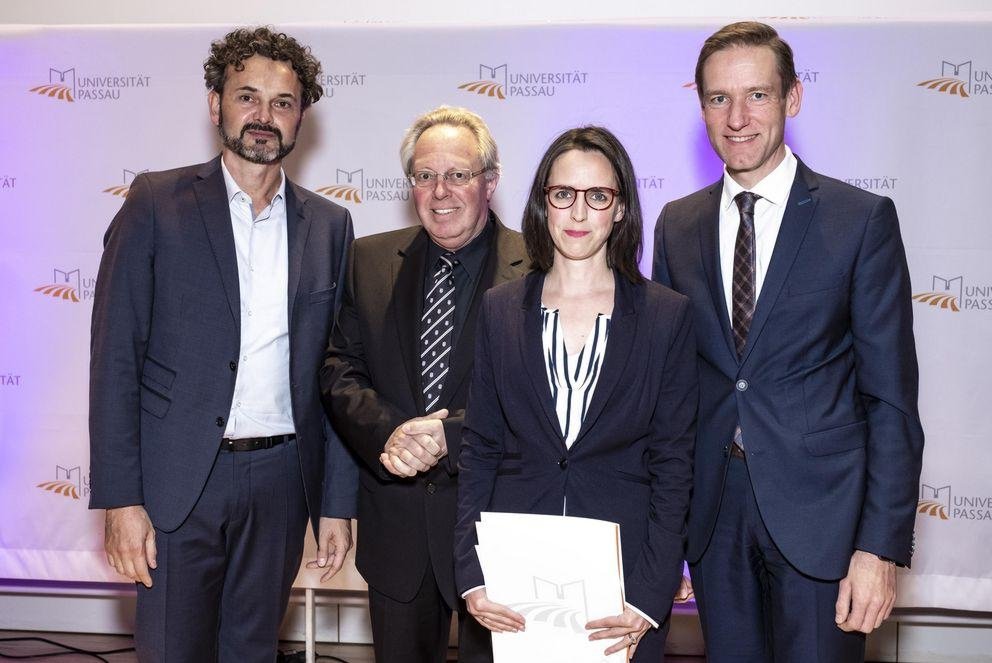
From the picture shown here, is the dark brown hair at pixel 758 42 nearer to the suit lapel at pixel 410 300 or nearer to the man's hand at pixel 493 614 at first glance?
the suit lapel at pixel 410 300

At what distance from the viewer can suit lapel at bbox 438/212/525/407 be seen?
2666 millimetres

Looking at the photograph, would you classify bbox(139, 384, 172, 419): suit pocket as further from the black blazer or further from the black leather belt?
the black blazer

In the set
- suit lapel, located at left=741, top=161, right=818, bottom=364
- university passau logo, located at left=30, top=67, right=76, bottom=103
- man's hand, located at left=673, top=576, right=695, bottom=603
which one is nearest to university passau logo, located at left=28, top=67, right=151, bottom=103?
university passau logo, located at left=30, top=67, right=76, bottom=103

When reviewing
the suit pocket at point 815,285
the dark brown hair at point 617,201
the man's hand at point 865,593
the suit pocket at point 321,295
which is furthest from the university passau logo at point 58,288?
the man's hand at point 865,593

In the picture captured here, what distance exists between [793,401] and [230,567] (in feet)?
5.60

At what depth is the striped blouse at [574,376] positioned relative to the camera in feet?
7.36

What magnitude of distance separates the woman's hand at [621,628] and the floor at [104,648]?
2.50 meters

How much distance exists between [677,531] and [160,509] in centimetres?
148

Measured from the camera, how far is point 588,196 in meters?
2.25

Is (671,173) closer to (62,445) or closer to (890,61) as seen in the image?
(890,61)

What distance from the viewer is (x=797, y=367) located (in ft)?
7.79

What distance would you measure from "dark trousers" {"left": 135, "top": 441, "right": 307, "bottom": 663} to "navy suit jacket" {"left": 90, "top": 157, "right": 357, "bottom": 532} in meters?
0.07

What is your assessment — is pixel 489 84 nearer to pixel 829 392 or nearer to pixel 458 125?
pixel 458 125

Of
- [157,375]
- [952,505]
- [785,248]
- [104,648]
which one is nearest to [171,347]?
[157,375]
